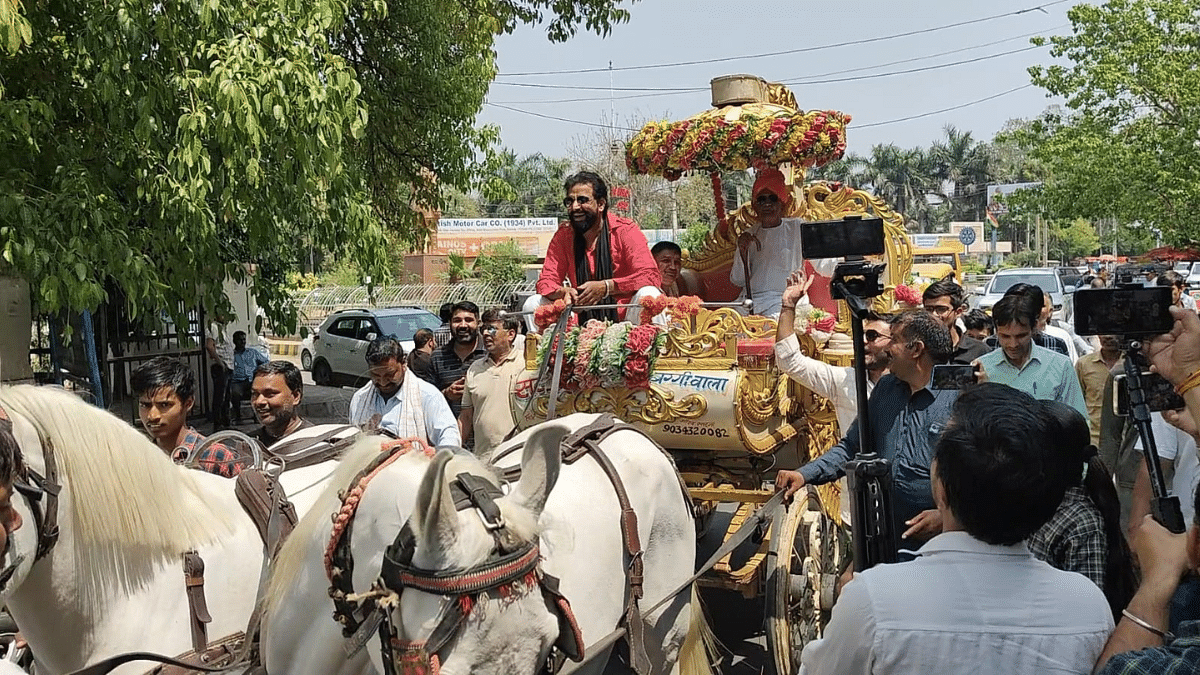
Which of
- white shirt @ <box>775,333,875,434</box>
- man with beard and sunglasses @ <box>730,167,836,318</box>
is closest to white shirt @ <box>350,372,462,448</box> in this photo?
white shirt @ <box>775,333,875,434</box>

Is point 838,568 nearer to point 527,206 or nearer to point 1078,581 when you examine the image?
point 1078,581

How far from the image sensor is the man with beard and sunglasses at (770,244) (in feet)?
20.2

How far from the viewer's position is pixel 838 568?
516 centimetres

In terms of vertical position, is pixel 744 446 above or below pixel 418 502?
below

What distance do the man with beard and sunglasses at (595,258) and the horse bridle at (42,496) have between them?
2866 mm

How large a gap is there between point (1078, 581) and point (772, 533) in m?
2.69

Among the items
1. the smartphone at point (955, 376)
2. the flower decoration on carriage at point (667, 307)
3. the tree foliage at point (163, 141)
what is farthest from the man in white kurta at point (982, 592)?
Answer: the tree foliage at point (163, 141)

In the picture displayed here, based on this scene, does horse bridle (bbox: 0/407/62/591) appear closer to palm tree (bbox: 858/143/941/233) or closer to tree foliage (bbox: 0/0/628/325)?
tree foliage (bbox: 0/0/628/325)

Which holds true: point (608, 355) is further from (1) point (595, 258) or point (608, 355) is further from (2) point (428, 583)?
(2) point (428, 583)

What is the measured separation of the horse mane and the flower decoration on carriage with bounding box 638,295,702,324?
8.55 feet

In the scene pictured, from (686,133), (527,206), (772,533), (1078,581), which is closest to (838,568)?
(772,533)

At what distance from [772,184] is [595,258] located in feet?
4.68

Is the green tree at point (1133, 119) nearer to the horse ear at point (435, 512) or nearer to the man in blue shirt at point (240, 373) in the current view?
the man in blue shirt at point (240, 373)

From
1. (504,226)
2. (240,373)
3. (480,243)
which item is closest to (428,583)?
(240,373)
